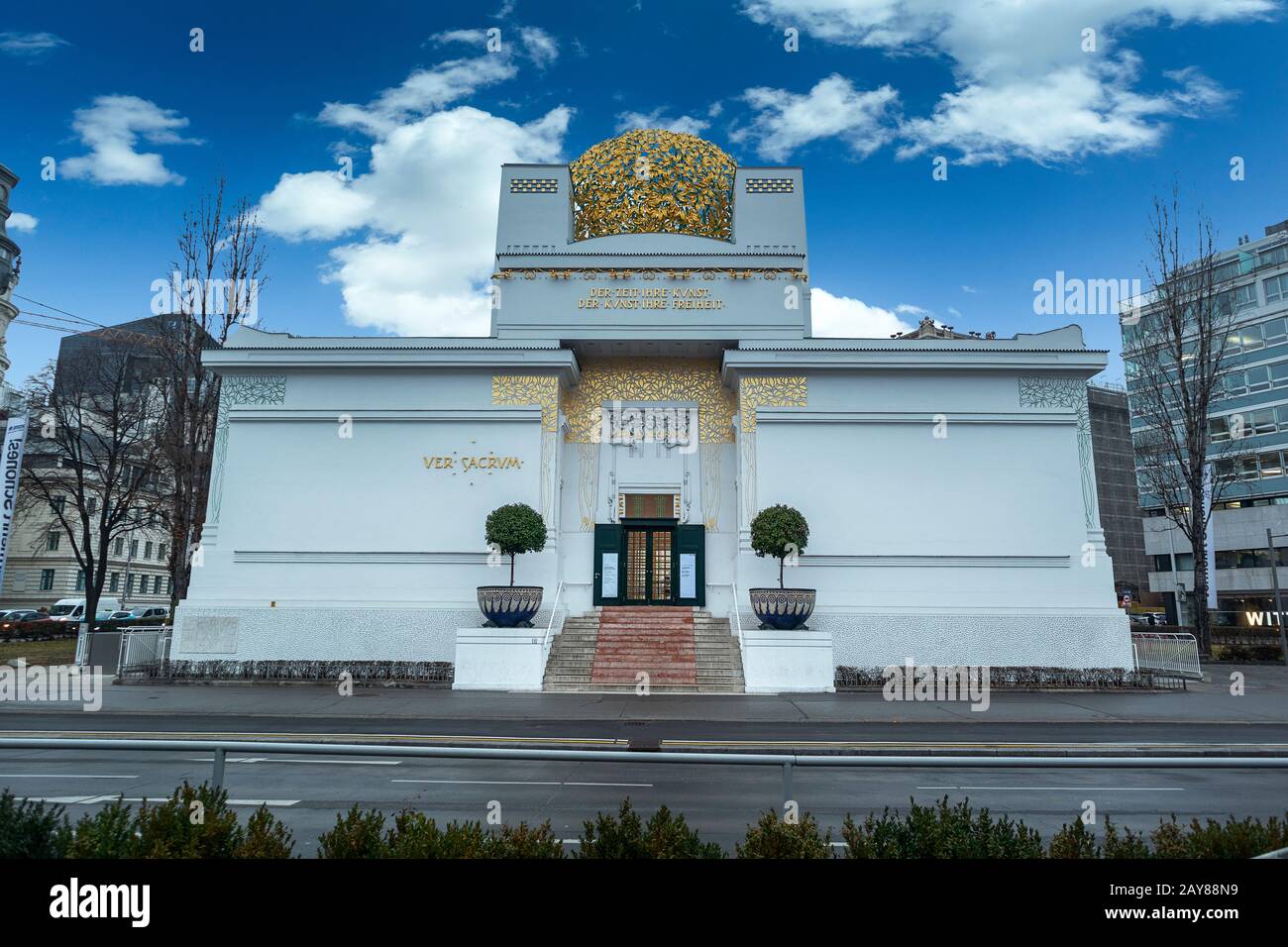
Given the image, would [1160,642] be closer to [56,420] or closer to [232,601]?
[232,601]

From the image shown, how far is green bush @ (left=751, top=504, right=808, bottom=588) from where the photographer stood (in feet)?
73.1

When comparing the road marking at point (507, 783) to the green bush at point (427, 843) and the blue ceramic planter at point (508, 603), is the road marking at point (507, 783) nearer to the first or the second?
the green bush at point (427, 843)

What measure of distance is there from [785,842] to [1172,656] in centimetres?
2510

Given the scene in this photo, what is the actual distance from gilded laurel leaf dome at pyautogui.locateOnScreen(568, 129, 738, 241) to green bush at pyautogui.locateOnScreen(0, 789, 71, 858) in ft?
84.0

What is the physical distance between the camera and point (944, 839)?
5.22 metres

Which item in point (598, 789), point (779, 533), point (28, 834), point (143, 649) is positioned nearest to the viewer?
point (28, 834)

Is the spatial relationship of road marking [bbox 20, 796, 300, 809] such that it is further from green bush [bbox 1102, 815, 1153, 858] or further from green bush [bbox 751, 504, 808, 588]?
green bush [bbox 751, 504, 808, 588]

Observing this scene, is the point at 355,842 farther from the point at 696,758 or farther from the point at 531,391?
the point at 531,391

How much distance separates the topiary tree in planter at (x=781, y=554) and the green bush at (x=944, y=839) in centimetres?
1650

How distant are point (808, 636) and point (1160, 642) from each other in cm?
1212

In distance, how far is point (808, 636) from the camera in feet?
71.1

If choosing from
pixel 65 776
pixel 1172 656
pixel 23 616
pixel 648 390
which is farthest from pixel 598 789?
pixel 23 616

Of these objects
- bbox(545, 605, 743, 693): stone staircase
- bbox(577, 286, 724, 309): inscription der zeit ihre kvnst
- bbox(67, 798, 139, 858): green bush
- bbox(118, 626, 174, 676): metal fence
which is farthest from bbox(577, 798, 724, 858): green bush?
bbox(118, 626, 174, 676): metal fence

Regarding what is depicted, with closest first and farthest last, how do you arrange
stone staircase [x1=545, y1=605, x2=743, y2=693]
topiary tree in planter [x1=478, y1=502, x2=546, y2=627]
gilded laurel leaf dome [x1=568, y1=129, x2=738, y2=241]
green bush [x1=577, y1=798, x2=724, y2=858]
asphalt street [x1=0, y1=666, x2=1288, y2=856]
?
green bush [x1=577, y1=798, x2=724, y2=858], asphalt street [x1=0, y1=666, x2=1288, y2=856], stone staircase [x1=545, y1=605, x2=743, y2=693], topiary tree in planter [x1=478, y1=502, x2=546, y2=627], gilded laurel leaf dome [x1=568, y1=129, x2=738, y2=241]
